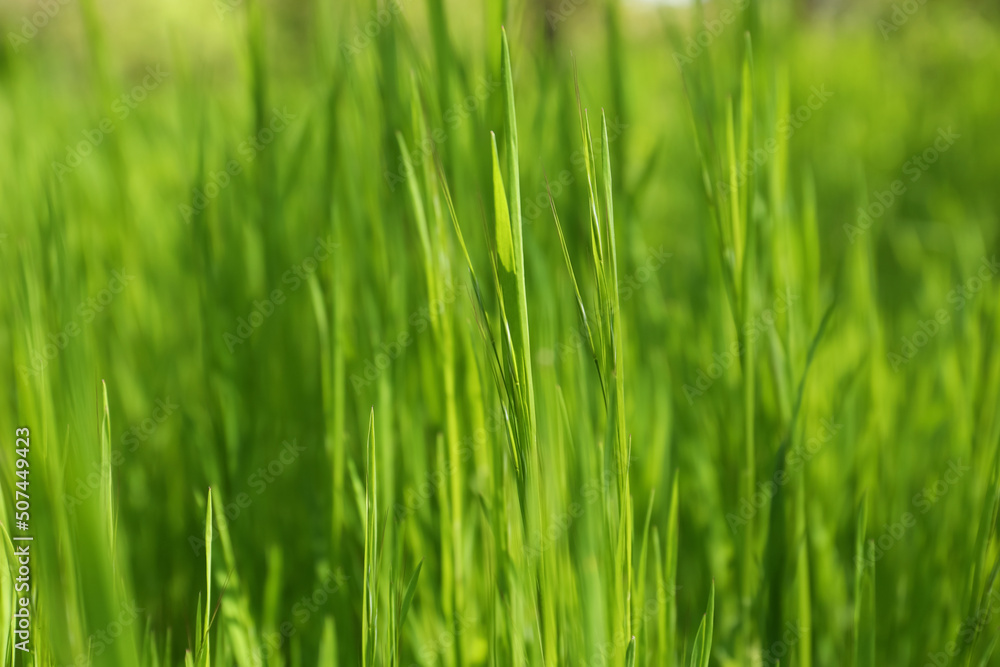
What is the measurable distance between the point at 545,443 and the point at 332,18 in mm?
436

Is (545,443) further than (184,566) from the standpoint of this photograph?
No

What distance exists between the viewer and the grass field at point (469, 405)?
312 mm

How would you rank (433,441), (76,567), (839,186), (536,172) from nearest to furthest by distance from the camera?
1. (76,567)
2. (433,441)
3. (536,172)
4. (839,186)

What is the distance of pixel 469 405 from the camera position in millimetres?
443

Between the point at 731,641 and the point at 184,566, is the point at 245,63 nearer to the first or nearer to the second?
→ the point at 184,566

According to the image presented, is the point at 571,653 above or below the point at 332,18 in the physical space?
below

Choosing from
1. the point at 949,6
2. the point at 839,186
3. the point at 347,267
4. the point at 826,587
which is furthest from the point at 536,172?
the point at 949,6

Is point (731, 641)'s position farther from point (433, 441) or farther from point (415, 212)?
point (415, 212)

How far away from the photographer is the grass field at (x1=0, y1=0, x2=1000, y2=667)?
312 millimetres

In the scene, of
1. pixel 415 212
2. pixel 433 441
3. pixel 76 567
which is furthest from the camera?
pixel 433 441

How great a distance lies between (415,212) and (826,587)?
1.23ft

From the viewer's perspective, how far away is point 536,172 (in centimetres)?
69

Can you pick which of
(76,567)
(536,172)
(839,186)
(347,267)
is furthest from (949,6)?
(76,567)

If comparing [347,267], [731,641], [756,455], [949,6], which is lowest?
[731,641]
